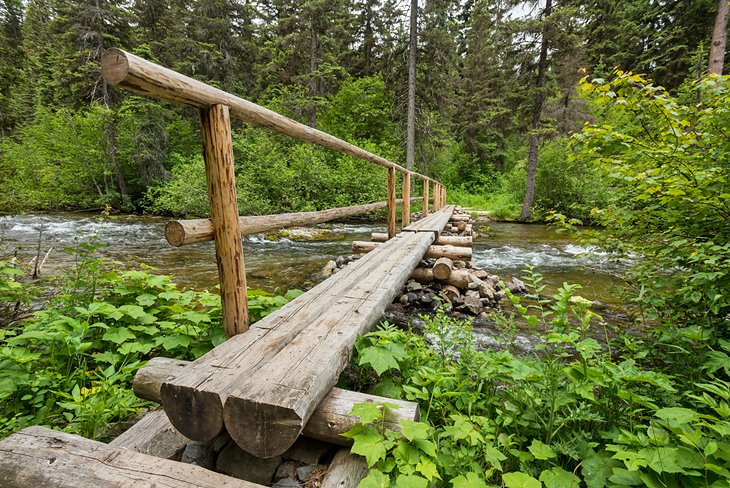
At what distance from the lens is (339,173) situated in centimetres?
1510

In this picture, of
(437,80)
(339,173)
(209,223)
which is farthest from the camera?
(437,80)

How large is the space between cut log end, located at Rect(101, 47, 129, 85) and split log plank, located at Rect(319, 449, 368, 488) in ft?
5.45

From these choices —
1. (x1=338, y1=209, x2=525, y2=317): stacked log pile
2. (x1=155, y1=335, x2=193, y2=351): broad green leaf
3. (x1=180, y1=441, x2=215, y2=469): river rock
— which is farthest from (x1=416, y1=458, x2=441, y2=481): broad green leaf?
(x1=338, y1=209, x2=525, y2=317): stacked log pile

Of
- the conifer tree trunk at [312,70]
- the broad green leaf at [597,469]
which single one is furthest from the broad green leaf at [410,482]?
the conifer tree trunk at [312,70]

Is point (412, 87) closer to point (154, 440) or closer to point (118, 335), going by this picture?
point (118, 335)

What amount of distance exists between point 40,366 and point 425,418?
2492 millimetres

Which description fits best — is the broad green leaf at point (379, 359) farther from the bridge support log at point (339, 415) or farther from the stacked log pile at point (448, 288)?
the stacked log pile at point (448, 288)

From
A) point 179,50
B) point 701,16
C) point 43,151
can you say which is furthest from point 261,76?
point 701,16

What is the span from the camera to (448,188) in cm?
2427

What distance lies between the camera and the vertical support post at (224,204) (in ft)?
5.30

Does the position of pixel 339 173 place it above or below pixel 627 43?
below

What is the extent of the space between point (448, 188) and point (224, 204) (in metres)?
24.1

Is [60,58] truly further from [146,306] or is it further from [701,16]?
[701,16]

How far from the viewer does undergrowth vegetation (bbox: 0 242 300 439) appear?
1.64 meters
